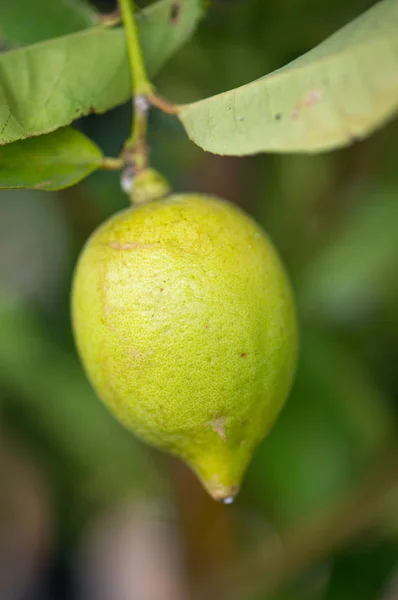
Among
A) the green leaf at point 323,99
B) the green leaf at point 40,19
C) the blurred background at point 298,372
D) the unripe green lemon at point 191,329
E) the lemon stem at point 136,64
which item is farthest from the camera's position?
the blurred background at point 298,372

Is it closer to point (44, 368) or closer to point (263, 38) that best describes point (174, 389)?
point (263, 38)

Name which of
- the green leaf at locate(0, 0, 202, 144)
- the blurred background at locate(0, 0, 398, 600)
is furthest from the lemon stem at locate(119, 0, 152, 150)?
the blurred background at locate(0, 0, 398, 600)

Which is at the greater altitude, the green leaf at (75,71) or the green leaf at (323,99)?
the green leaf at (323,99)

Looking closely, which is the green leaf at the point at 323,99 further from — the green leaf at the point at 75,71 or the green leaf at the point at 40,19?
the green leaf at the point at 40,19

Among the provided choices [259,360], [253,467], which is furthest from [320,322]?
[259,360]

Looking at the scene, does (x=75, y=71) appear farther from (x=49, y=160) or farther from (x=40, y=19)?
(x=40, y=19)

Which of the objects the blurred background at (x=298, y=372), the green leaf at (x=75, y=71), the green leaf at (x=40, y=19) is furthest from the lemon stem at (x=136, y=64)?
the blurred background at (x=298, y=372)

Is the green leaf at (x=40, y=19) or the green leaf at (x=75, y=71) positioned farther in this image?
the green leaf at (x=40, y=19)

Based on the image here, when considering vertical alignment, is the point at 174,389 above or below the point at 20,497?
above
